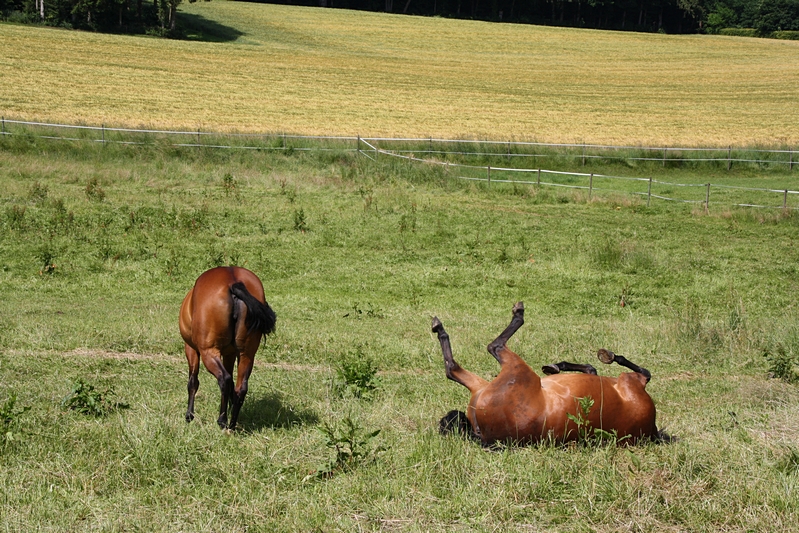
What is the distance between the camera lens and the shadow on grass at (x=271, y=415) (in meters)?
6.65

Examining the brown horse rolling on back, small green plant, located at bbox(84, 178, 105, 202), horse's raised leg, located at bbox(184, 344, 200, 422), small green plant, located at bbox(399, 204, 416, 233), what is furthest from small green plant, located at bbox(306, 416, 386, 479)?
small green plant, located at bbox(84, 178, 105, 202)

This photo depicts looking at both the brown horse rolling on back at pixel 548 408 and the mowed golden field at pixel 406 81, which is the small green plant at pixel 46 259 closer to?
the brown horse rolling on back at pixel 548 408

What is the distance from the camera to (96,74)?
51000mm

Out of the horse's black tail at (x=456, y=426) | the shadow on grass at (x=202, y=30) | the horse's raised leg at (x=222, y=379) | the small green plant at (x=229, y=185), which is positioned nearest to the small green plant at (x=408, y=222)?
the small green plant at (x=229, y=185)

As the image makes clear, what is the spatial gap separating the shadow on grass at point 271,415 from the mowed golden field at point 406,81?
106 ft

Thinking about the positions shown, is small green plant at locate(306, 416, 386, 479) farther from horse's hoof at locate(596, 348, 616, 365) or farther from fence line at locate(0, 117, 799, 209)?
fence line at locate(0, 117, 799, 209)

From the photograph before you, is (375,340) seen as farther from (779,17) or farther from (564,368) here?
(779,17)

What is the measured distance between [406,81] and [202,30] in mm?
25345

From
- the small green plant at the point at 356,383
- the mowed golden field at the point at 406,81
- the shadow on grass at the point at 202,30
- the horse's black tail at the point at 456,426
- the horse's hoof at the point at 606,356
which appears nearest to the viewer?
the horse's black tail at the point at 456,426

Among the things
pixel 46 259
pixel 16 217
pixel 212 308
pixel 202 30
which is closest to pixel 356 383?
pixel 212 308

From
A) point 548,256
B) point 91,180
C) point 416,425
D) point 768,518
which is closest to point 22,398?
point 416,425

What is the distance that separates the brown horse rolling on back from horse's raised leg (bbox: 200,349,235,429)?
6.80 feet

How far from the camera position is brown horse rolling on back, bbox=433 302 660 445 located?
17.9 ft

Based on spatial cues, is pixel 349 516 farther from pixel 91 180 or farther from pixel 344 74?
pixel 344 74
